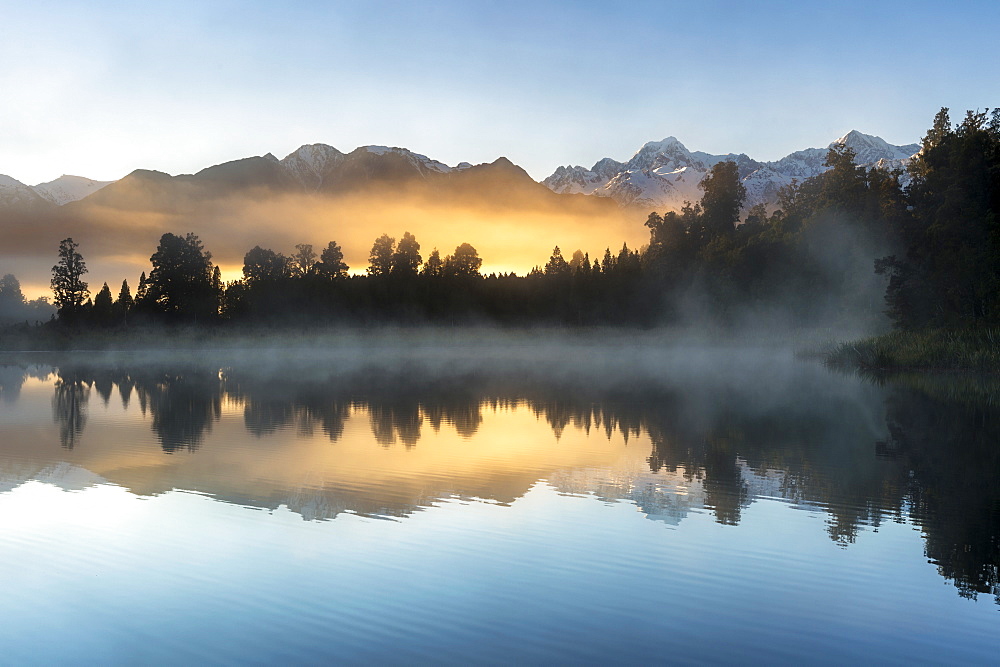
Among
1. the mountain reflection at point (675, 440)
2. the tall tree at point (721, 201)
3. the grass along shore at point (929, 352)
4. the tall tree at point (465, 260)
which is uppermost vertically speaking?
the tall tree at point (721, 201)

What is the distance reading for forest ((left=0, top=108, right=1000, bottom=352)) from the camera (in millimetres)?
57375

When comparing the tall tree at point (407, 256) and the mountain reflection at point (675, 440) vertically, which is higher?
the tall tree at point (407, 256)

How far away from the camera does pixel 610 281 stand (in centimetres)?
14062

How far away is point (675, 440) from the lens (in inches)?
769

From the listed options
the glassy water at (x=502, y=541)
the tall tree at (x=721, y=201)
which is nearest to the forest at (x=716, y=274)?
the tall tree at (x=721, y=201)

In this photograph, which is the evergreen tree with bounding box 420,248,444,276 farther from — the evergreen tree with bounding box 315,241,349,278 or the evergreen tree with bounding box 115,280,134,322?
the evergreen tree with bounding box 115,280,134,322

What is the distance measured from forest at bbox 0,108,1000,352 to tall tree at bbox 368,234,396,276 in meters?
0.30

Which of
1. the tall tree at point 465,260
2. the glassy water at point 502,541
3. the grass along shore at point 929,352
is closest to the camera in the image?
the glassy water at point 502,541

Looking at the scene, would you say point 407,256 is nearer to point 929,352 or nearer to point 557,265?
point 557,265

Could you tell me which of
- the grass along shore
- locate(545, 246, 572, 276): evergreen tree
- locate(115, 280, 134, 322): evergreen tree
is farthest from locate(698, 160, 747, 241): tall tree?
locate(115, 280, 134, 322): evergreen tree

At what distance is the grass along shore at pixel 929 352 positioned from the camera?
140 feet

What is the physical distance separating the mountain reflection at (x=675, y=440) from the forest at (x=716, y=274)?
2575 centimetres

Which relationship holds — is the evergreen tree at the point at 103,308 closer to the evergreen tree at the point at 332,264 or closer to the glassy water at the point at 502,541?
the evergreen tree at the point at 332,264

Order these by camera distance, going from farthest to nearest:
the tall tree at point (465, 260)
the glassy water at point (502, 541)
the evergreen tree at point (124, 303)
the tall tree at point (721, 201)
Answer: the tall tree at point (465, 260) → the evergreen tree at point (124, 303) → the tall tree at point (721, 201) → the glassy water at point (502, 541)
